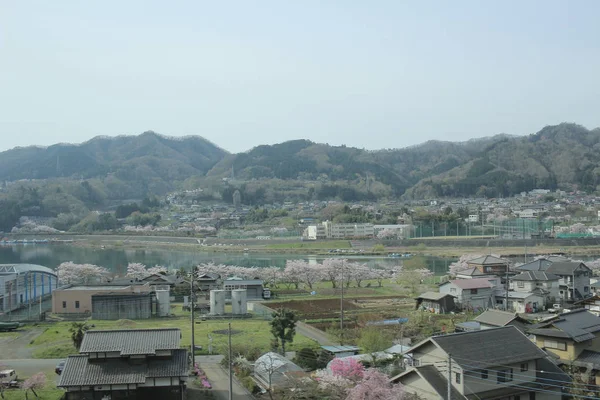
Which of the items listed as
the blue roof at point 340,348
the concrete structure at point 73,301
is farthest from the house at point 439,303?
the concrete structure at point 73,301

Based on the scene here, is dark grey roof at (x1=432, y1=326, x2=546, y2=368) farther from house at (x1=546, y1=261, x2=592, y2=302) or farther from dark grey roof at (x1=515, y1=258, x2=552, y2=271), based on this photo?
dark grey roof at (x1=515, y1=258, x2=552, y2=271)

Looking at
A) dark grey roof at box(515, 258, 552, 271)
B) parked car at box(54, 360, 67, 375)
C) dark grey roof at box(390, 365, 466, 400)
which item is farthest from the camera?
dark grey roof at box(515, 258, 552, 271)

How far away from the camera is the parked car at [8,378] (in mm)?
7586

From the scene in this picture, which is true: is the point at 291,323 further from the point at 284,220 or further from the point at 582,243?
the point at 284,220

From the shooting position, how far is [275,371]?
772 cm

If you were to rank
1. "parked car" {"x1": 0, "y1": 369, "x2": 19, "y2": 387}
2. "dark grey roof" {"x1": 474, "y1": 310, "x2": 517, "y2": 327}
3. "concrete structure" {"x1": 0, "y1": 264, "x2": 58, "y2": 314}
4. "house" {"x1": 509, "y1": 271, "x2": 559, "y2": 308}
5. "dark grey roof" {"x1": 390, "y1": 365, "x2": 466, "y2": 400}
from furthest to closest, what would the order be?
"concrete structure" {"x1": 0, "y1": 264, "x2": 58, "y2": 314}, "house" {"x1": 509, "y1": 271, "x2": 559, "y2": 308}, "dark grey roof" {"x1": 474, "y1": 310, "x2": 517, "y2": 327}, "parked car" {"x1": 0, "y1": 369, "x2": 19, "y2": 387}, "dark grey roof" {"x1": 390, "y1": 365, "x2": 466, "y2": 400}

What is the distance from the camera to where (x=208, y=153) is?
497 feet

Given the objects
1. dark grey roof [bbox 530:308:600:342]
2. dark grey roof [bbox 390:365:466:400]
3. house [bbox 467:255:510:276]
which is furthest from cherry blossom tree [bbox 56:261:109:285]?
dark grey roof [bbox 390:365:466:400]

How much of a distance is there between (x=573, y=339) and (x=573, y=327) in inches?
17.0

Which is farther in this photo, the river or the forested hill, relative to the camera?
the forested hill

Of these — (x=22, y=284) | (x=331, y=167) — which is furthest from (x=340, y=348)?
(x=331, y=167)

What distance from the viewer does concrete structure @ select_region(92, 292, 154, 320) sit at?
45.6 ft

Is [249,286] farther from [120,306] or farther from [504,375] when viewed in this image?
[504,375]

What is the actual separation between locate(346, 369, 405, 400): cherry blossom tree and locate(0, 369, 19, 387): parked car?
4507 mm
